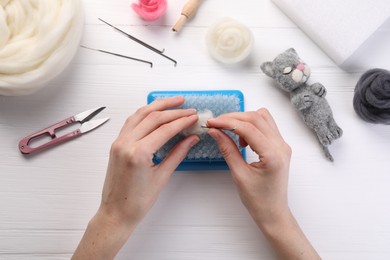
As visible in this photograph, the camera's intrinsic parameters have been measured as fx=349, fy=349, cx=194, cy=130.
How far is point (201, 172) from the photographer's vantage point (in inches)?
34.2

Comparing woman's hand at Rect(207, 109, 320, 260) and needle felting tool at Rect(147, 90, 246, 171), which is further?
needle felting tool at Rect(147, 90, 246, 171)

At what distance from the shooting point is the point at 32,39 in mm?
816

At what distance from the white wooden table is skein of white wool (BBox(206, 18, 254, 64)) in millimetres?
37

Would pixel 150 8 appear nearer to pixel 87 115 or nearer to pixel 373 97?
pixel 87 115

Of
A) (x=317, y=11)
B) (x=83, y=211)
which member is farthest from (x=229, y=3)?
(x=83, y=211)

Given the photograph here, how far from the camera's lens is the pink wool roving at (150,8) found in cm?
88

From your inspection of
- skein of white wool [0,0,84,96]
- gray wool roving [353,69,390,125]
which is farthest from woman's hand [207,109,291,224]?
skein of white wool [0,0,84,96]

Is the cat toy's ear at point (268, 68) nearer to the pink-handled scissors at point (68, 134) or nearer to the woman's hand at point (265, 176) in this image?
the woman's hand at point (265, 176)

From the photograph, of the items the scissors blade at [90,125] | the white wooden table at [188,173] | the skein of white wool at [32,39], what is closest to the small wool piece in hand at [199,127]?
the white wooden table at [188,173]

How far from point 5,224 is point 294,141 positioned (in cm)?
74

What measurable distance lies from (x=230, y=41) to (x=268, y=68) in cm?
12

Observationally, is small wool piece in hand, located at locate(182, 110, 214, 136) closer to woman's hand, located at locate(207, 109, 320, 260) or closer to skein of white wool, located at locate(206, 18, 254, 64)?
woman's hand, located at locate(207, 109, 320, 260)

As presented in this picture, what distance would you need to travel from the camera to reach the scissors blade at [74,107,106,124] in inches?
34.8

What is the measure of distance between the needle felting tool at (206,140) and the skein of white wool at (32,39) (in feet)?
0.87
